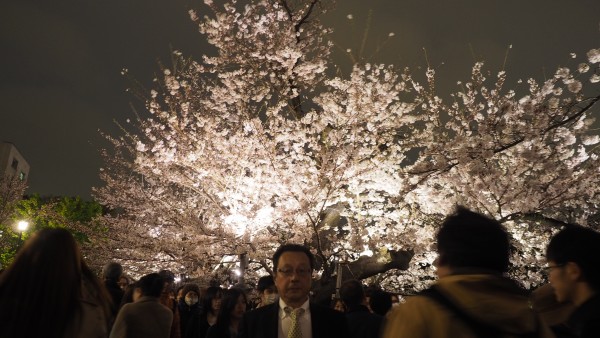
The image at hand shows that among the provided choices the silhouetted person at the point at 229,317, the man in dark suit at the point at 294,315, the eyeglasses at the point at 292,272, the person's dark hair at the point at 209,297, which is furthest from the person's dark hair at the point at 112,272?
the eyeglasses at the point at 292,272

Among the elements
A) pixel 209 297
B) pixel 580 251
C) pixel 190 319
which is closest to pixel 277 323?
pixel 580 251

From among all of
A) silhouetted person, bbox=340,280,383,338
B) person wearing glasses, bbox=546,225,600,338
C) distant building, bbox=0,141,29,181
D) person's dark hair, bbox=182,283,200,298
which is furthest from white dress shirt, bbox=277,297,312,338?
distant building, bbox=0,141,29,181

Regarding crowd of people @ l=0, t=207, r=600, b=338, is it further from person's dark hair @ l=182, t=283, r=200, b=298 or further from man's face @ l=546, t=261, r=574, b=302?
person's dark hair @ l=182, t=283, r=200, b=298

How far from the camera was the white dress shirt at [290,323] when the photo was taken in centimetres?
324

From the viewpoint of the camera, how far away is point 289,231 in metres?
13.3

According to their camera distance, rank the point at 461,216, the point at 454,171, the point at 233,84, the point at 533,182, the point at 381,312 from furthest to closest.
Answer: the point at 233,84 < the point at 454,171 < the point at 533,182 < the point at 381,312 < the point at 461,216

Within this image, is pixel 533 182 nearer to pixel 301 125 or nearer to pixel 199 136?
pixel 301 125

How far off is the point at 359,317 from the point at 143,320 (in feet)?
5.98

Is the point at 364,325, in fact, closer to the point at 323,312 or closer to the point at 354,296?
the point at 354,296

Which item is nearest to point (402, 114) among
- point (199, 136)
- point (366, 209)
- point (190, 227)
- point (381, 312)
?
point (366, 209)

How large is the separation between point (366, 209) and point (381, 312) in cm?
985

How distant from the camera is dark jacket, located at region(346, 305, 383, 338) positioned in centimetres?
374

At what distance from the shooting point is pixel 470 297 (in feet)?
5.28

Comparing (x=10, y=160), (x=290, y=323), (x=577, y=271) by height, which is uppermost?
(x=10, y=160)
